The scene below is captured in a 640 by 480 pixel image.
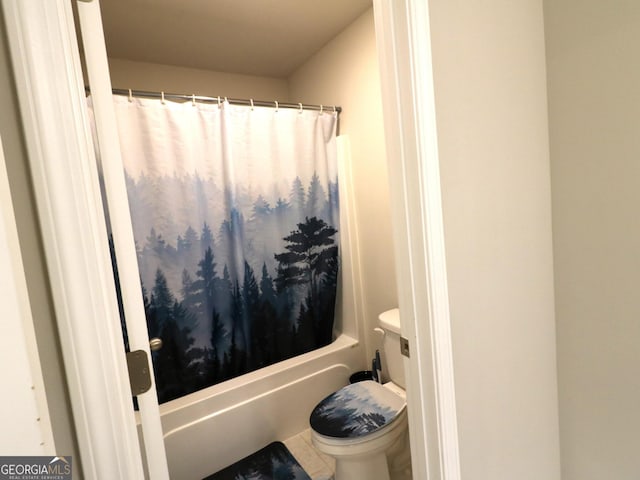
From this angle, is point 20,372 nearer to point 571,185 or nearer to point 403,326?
point 403,326

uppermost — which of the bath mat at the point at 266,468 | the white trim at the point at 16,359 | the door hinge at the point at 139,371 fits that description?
the white trim at the point at 16,359

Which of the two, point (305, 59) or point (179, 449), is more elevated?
point (305, 59)

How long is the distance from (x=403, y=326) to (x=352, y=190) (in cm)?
133

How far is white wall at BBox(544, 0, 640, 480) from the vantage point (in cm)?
92

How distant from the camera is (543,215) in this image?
3.60 ft

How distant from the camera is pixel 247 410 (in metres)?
1.70

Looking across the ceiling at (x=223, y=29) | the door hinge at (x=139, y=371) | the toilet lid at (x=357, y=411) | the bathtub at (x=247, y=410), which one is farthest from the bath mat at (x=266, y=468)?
the ceiling at (x=223, y=29)

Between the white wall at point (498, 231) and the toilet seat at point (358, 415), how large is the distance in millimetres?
457

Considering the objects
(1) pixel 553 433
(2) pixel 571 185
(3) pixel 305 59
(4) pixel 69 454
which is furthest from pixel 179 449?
(3) pixel 305 59

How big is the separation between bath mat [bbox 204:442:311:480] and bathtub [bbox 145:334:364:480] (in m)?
0.04

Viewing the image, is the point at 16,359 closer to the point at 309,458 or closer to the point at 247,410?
the point at 247,410

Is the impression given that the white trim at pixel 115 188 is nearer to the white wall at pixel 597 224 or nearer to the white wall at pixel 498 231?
the white wall at pixel 498 231

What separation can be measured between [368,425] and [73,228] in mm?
1282

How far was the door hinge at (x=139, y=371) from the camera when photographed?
601 mm
